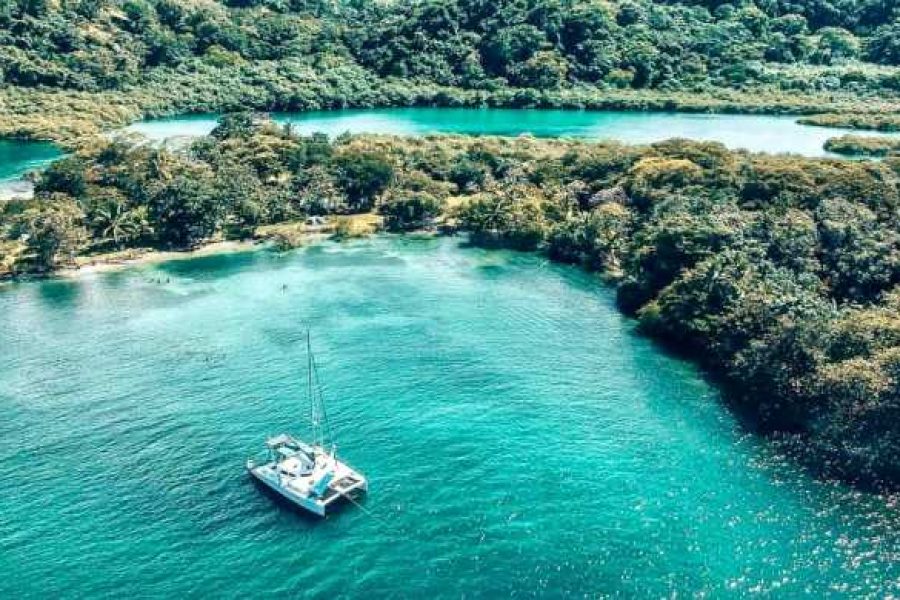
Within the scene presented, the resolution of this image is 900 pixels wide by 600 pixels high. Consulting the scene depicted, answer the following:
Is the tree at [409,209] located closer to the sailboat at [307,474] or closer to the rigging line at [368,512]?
the sailboat at [307,474]

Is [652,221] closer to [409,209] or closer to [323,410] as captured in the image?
[409,209]

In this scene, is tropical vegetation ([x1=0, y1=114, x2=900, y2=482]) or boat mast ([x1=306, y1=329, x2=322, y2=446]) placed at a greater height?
tropical vegetation ([x1=0, y1=114, x2=900, y2=482])

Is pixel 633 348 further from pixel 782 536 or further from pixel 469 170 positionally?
pixel 469 170

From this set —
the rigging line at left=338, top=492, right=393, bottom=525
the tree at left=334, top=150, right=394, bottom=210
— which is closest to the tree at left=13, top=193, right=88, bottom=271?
the tree at left=334, top=150, right=394, bottom=210

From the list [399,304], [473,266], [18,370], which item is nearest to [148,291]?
[18,370]

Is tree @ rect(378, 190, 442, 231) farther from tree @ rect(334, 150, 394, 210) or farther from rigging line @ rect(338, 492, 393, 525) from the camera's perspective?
rigging line @ rect(338, 492, 393, 525)

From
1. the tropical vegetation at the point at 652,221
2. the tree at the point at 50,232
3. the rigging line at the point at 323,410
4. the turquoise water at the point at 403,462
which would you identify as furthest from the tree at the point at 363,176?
the rigging line at the point at 323,410

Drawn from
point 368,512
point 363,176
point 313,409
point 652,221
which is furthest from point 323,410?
point 363,176
